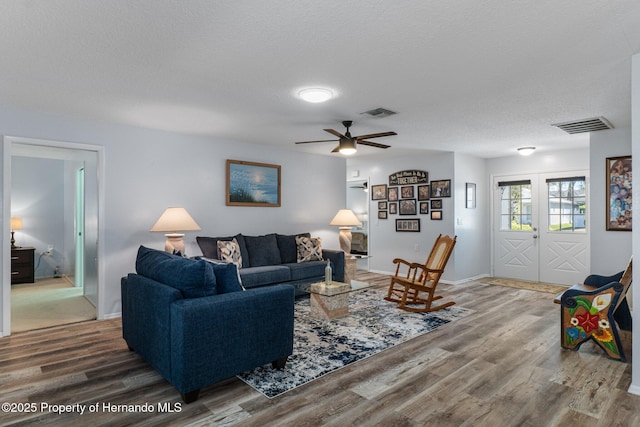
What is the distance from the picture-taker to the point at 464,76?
293cm

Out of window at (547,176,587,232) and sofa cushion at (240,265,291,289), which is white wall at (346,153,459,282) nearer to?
window at (547,176,587,232)

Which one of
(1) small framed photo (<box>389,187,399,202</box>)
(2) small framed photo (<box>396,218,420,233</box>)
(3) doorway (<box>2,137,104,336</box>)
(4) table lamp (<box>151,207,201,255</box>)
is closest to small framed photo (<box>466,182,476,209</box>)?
(2) small framed photo (<box>396,218,420,233</box>)

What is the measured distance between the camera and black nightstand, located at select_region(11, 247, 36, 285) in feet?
20.9

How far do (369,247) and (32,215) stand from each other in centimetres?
655

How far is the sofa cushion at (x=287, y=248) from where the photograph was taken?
5.54 meters

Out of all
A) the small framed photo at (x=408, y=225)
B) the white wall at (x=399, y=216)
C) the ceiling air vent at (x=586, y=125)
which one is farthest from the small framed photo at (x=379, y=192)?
the ceiling air vent at (x=586, y=125)

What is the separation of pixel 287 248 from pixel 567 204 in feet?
15.8

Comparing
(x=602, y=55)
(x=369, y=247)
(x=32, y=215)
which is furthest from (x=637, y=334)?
(x=32, y=215)

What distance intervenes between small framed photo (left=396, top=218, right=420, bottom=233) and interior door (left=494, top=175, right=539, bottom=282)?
5.16 ft

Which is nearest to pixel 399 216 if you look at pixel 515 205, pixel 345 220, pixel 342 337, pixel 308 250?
pixel 345 220

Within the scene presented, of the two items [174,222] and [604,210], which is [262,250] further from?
[604,210]

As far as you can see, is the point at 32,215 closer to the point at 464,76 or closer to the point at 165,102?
the point at 165,102

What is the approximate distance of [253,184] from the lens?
18.7 ft

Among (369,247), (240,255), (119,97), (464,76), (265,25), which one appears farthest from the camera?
(369,247)
